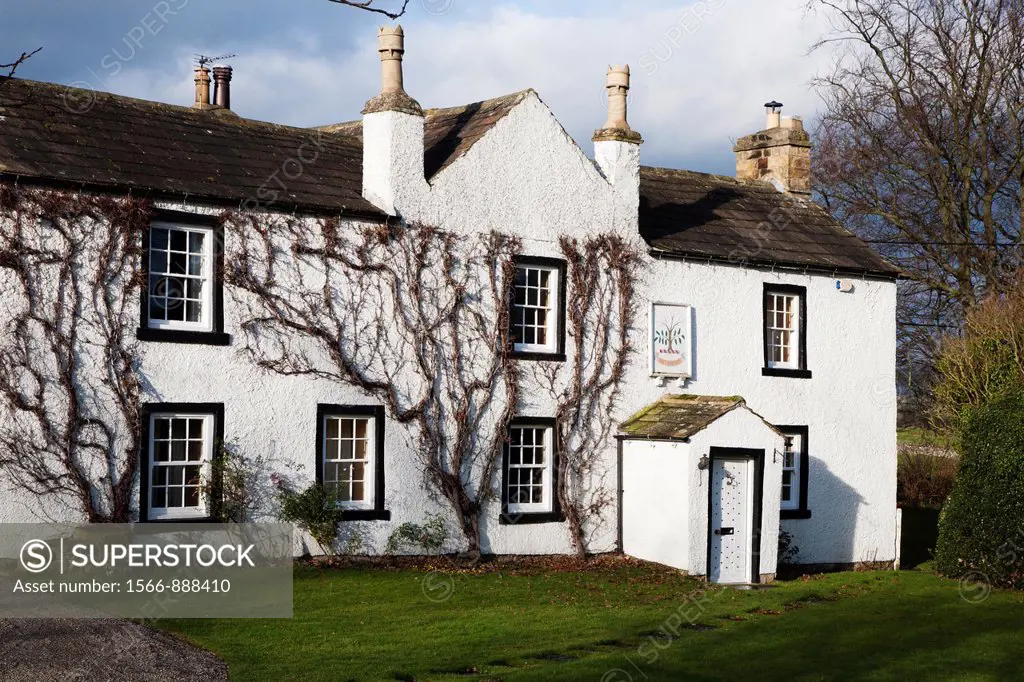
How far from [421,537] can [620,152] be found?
731 cm

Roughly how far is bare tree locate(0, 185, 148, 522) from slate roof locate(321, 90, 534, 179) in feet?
17.1

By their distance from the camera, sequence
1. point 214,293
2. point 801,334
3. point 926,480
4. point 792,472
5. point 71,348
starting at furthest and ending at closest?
1. point 926,480
2. point 801,334
3. point 792,472
4. point 214,293
5. point 71,348

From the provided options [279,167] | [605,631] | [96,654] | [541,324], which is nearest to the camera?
[96,654]

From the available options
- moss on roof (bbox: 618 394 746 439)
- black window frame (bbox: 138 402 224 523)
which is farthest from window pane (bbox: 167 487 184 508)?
moss on roof (bbox: 618 394 746 439)

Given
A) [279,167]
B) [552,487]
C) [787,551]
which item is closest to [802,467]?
[787,551]

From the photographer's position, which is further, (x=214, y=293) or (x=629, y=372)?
(x=629, y=372)

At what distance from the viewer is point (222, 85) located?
23.3 metres

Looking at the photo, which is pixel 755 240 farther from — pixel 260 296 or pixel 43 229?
pixel 43 229

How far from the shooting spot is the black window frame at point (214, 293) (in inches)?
651

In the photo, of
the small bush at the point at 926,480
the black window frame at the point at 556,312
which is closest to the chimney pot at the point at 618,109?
the black window frame at the point at 556,312

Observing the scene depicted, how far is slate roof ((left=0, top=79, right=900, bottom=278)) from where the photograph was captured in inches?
659

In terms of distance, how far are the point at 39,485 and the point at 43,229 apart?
10.5 feet

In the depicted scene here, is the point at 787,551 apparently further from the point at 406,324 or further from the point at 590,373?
the point at 406,324

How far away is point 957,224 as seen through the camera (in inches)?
1326
